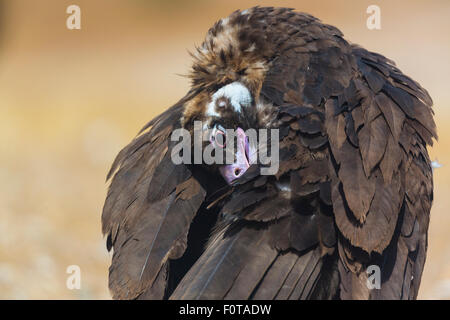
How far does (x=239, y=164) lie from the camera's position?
3.45m

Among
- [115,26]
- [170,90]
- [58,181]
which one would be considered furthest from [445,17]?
[58,181]

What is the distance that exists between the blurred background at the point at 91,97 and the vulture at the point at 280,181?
7.93 feet

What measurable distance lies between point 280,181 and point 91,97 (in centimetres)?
764

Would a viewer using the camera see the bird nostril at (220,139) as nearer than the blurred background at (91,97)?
Yes

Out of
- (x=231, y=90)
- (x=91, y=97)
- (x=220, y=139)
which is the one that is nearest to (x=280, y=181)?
(x=220, y=139)

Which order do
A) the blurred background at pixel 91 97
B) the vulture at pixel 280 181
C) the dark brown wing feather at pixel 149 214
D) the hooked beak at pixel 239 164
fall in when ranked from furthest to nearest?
the blurred background at pixel 91 97
the hooked beak at pixel 239 164
the dark brown wing feather at pixel 149 214
the vulture at pixel 280 181

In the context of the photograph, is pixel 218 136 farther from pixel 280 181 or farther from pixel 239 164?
pixel 280 181

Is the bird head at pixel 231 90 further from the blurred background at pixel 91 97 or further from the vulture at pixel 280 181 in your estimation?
the blurred background at pixel 91 97

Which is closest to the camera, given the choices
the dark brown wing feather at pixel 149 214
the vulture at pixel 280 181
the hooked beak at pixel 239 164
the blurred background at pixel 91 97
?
the vulture at pixel 280 181

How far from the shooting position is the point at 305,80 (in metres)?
3.59

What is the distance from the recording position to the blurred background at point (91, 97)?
6.59 metres

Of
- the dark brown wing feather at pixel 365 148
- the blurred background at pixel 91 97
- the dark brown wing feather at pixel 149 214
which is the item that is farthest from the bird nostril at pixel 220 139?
the blurred background at pixel 91 97
